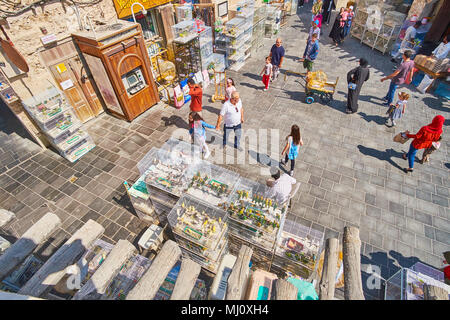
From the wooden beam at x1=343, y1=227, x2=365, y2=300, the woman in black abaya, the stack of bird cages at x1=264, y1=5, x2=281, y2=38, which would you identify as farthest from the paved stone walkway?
the stack of bird cages at x1=264, y1=5, x2=281, y2=38

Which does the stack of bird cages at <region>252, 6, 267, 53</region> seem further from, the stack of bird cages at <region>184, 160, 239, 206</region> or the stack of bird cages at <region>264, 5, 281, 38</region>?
the stack of bird cages at <region>184, 160, 239, 206</region>

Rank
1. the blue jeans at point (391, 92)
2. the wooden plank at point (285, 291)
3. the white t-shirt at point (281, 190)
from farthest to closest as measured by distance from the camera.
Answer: the blue jeans at point (391, 92) < the white t-shirt at point (281, 190) < the wooden plank at point (285, 291)

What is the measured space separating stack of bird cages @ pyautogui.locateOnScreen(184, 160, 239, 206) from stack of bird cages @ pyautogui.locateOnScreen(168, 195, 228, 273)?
25 centimetres

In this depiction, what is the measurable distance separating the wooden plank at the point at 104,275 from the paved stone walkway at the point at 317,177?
10.3 feet

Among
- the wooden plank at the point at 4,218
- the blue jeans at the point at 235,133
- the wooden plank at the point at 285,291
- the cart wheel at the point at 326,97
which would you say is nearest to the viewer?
the wooden plank at the point at 285,291

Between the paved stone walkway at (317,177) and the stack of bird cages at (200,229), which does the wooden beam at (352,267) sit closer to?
the stack of bird cages at (200,229)

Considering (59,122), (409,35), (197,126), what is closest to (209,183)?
(197,126)

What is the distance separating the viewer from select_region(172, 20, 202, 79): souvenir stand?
36.7ft

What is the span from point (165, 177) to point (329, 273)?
4.34m

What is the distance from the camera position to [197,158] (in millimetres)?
6535

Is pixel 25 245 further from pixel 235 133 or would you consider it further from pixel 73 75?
pixel 73 75

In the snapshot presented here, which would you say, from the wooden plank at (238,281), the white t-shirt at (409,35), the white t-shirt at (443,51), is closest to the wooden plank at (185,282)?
the wooden plank at (238,281)

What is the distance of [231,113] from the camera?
8.02 meters

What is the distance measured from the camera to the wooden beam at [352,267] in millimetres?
3013
